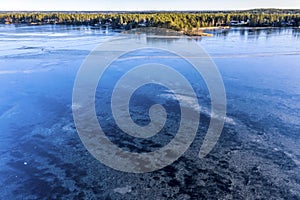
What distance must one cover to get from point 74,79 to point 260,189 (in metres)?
9.61

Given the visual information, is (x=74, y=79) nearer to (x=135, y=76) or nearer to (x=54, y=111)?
(x=135, y=76)

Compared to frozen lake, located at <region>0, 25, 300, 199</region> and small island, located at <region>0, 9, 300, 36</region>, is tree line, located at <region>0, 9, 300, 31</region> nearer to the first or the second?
small island, located at <region>0, 9, 300, 36</region>

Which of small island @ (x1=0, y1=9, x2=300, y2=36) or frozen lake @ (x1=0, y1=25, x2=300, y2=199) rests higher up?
small island @ (x1=0, y1=9, x2=300, y2=36)

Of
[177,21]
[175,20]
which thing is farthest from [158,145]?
[175,20]

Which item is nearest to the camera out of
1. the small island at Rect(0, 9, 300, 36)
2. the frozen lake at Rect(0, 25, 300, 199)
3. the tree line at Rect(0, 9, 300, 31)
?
the frozen lake at Rect(0, 25, 300, 199)

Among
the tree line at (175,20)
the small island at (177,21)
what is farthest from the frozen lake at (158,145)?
the tree line at (175,20)

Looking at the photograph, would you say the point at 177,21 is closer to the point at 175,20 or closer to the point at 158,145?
the point at 175,20

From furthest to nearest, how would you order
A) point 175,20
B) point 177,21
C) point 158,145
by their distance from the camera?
1. point 175,20
2. point 177,21
3. point 158,145

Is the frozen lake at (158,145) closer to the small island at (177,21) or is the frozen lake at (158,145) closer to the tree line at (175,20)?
the small island at (177,21)

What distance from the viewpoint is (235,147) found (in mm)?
6637

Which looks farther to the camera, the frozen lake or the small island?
the small island

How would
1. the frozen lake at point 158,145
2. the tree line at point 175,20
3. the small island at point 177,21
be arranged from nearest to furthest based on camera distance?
1. the frozen lake at point 158,145
2. the small island at point 177,21
3. the tree line at point 175,20

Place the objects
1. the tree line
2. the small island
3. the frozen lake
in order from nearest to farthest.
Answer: the frozen lake
the small island
the tree line

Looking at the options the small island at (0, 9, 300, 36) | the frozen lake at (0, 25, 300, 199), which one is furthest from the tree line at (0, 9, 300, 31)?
the frozen lake at (0, 25, 300, 199)
